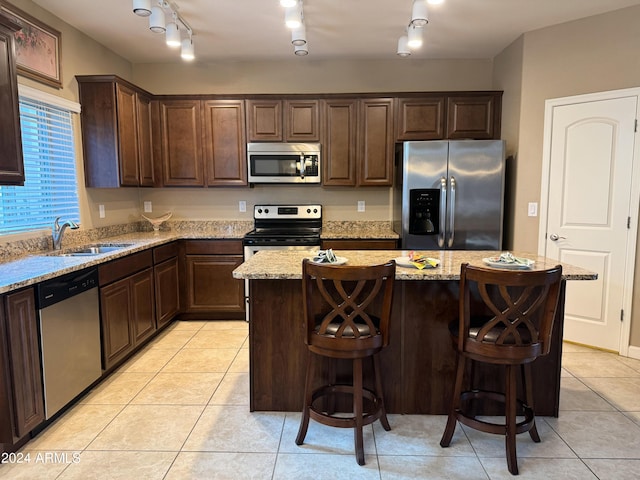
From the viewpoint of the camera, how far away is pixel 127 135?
3744 millimetres

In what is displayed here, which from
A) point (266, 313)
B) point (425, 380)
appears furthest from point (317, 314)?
point (425, 380)

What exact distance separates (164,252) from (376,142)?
93.5 inches

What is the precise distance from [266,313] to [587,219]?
288cm

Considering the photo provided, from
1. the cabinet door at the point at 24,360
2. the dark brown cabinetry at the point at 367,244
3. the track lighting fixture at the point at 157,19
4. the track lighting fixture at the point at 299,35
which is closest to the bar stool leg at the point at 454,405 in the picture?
the dark brown cabinetry at the point at 367,244

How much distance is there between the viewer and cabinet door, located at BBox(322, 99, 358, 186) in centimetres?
423

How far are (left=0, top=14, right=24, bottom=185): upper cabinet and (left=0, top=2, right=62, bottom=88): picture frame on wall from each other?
569 mm

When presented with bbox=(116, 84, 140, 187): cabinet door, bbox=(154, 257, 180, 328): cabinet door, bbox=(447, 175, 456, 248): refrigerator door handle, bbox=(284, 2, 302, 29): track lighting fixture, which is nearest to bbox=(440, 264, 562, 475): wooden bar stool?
bbox=(447, 175, 456, 248): refrigerator door handle

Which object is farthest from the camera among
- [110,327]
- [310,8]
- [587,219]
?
[587,219]

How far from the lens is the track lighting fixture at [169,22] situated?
2.60m

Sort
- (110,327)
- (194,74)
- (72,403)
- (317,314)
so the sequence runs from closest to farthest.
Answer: (317,314) → (72,403) → (110,327) → (194,74)

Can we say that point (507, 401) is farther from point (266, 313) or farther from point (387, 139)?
point (387, 139)

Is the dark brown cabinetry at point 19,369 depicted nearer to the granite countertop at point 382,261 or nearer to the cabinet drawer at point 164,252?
the granite countertop at point 382,261

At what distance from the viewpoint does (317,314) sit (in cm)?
235

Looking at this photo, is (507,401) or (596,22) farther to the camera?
(596,22)
